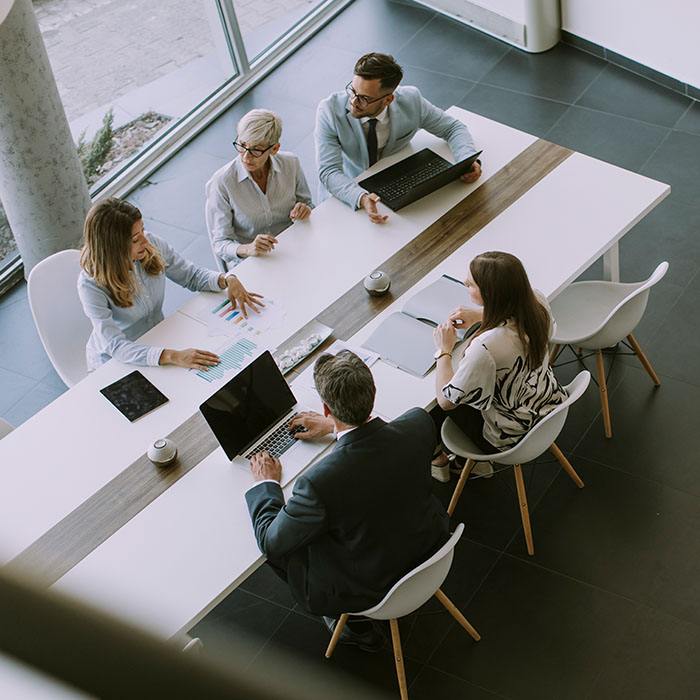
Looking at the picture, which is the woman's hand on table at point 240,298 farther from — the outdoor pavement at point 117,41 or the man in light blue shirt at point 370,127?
the outdoor pavement at point 117,41

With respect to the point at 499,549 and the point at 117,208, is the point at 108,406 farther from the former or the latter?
the point at 499,549

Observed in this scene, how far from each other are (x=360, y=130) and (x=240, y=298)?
110 centimetres

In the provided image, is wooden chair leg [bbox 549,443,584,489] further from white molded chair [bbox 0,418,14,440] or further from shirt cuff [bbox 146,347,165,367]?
white molded chair [bbox 0,418,14,440]

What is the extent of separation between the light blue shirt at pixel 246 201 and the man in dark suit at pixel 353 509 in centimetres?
146

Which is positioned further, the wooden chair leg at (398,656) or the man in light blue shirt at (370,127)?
the man in light blue shirt at (370,127)

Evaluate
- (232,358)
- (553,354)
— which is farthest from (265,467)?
(553,354)

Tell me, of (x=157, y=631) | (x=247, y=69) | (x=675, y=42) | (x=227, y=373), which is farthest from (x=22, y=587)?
(x=247, y=69)

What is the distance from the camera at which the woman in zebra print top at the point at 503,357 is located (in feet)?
8.96

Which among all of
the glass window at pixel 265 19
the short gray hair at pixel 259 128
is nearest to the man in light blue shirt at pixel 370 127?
the short gray hair at pixel 259 128

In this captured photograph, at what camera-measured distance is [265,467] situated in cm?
275

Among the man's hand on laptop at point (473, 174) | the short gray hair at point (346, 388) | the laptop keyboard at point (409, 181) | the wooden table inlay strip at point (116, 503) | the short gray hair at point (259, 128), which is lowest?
the wooden table inlay strip at point (116, 503)

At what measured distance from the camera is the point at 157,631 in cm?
20

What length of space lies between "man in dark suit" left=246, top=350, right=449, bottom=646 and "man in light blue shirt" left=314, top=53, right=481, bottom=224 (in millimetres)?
1440

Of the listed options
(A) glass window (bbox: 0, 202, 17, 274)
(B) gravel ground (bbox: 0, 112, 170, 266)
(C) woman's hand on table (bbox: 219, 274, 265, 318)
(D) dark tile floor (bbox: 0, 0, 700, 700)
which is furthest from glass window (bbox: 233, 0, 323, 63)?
(C) woman's hand on table (bbox: 219, 274, 265, 318)
